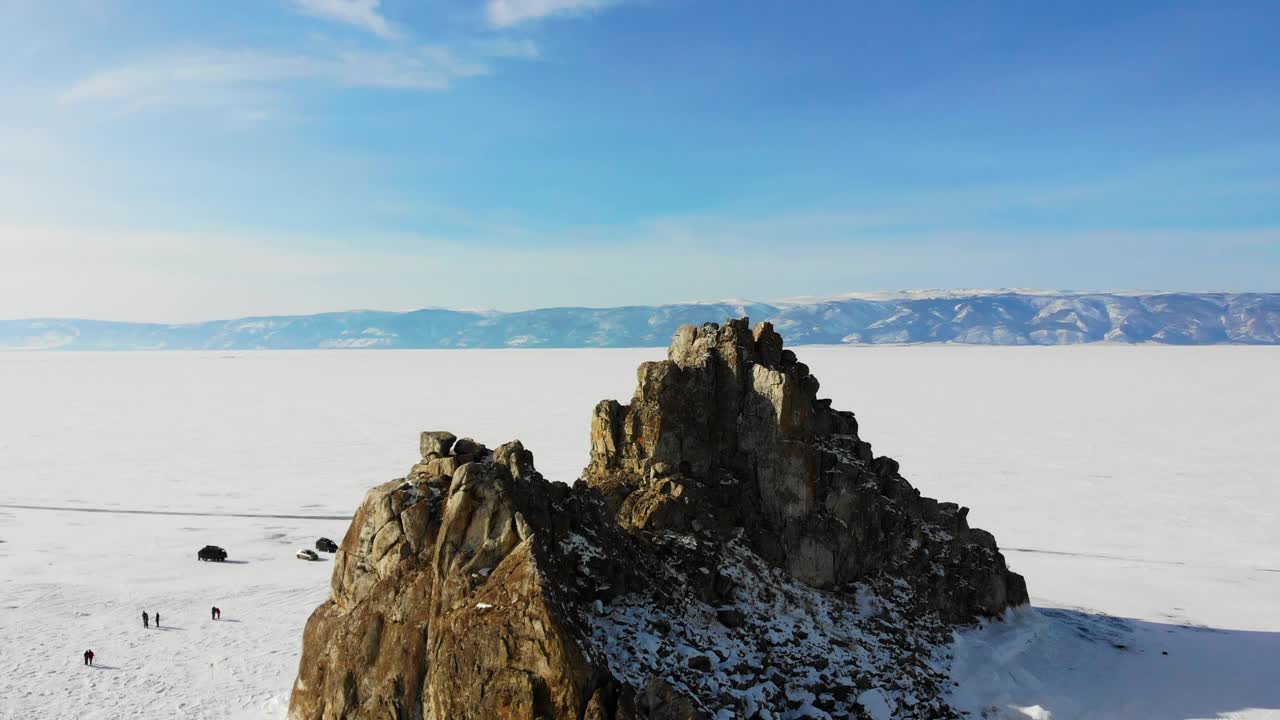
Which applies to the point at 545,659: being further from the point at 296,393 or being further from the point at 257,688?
the point at 296,393

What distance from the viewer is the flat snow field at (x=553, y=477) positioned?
2870 cm

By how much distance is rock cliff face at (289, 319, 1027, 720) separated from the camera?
18.8 metres

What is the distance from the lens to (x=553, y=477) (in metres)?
63.4

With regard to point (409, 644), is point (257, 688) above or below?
below

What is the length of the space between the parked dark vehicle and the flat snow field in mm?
806

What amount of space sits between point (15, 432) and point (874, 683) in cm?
10907

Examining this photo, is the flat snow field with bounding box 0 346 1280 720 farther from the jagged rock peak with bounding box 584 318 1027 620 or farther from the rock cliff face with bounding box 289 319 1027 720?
the jagged rock peak with bounding box 584 318 1027 620

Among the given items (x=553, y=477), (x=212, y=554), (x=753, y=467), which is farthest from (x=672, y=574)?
(x=553, y=477)

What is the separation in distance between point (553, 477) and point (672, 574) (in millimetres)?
40628

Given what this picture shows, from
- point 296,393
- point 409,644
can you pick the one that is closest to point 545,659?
point 409,644

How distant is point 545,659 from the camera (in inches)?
715

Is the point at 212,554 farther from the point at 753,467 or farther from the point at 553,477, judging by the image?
the point at 753,467

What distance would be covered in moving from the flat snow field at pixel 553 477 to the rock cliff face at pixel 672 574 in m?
3.29

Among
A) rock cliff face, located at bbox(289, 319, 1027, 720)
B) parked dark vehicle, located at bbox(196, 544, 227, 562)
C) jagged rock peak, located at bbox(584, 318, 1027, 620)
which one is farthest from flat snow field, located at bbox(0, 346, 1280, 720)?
jagged rock peak, located at bbox(584, 318, 1027, 620)
